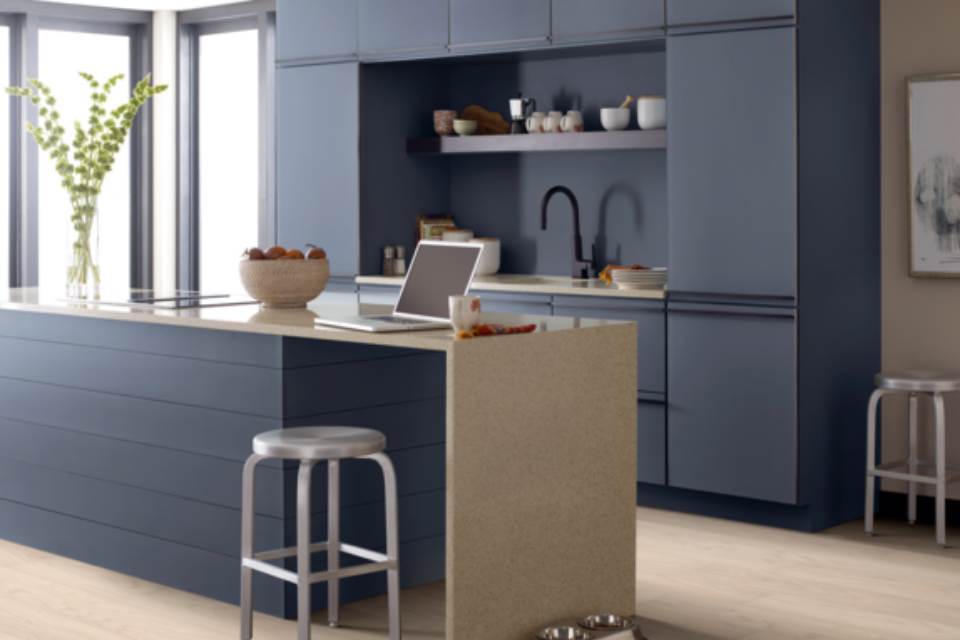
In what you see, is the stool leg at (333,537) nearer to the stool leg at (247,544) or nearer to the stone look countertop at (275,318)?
the stool leg at (247,544)

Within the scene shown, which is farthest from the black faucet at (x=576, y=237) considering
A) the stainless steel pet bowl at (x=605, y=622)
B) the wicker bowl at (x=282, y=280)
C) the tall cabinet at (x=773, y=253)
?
the stainless steel pet bowl at (x=605, y=622)

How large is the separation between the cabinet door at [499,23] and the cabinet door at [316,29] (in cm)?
64

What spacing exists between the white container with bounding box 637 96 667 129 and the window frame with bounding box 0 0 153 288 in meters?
3.64

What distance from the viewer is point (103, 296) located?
4.94 m

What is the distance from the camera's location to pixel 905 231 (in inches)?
213

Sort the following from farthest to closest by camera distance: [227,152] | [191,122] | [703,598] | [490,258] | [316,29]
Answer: [191,122] < [227,152] < [316,29] < [490,258] < [703,598]

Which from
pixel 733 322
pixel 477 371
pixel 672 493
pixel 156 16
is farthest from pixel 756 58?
pixel 156 16

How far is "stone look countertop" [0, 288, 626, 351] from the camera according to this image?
11.9 feet

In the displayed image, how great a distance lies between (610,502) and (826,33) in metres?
2.22

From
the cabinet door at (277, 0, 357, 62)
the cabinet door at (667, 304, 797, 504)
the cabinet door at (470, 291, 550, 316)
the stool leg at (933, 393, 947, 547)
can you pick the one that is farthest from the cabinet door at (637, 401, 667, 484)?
the cabinet door at (277, 0, 357, 62)

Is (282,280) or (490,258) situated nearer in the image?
(282,280)

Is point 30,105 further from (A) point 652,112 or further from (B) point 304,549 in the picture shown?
(B) point 304,549

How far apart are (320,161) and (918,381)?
3037 mm

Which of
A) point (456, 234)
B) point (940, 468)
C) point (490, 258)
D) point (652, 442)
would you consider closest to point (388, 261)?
point (456, 234)
